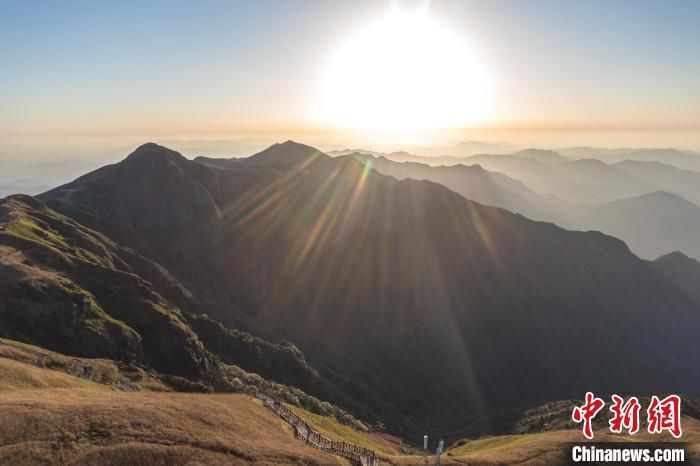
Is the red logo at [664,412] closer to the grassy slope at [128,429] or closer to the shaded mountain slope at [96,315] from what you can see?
the grassy slope at [128,429]

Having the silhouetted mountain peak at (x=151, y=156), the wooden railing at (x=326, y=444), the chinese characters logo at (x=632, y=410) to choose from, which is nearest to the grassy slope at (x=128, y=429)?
the wooden railing at (x=326, y=444)

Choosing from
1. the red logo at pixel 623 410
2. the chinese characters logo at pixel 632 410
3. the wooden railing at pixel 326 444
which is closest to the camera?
the red logo at pixel 623 410

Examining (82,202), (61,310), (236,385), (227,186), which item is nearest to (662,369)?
(236,385)

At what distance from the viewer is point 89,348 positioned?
6438cm

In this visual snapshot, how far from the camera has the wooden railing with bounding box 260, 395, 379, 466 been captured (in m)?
45.6

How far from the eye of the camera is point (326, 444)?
48281 mm

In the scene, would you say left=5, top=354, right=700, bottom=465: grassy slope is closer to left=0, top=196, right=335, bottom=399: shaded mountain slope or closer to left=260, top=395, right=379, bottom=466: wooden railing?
left=260, top=395, right=379, bottom=466: wooden railing

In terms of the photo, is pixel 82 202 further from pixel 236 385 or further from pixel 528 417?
pixel 528 417

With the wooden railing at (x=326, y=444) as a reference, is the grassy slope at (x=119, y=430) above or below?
above

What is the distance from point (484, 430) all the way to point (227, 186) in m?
151

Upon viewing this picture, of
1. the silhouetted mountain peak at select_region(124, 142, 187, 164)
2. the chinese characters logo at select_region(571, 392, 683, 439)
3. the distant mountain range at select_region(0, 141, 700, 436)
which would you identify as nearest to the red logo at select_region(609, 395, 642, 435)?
the chinese characters logo at select_region(571, 392, 683, 439)

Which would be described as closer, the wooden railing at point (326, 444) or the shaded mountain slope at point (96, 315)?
the wooden railing at point (326, 444)

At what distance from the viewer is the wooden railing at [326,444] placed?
45.6 m

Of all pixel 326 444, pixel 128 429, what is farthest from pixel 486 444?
pixel 128 429
